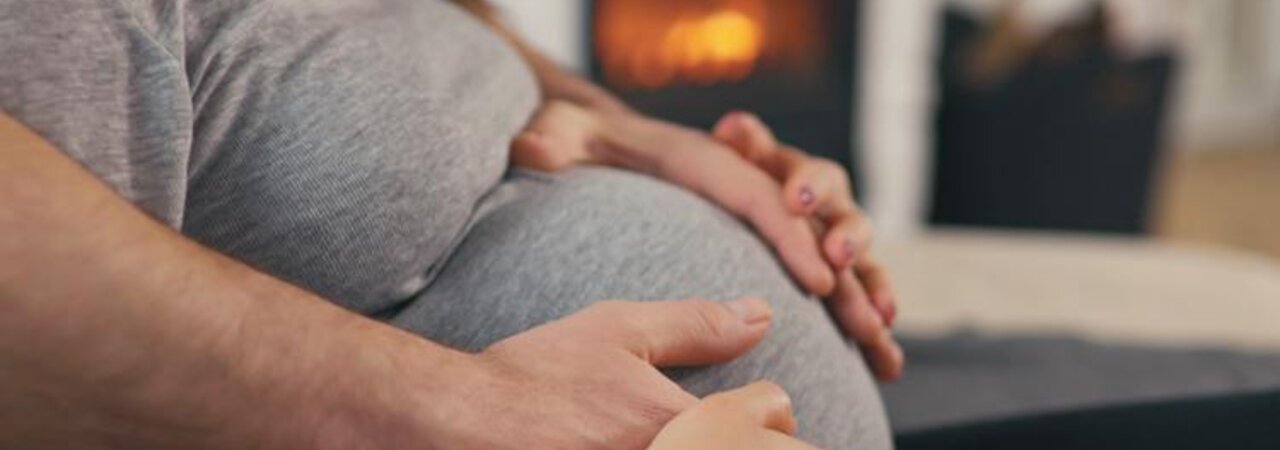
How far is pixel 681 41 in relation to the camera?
3.08 metres

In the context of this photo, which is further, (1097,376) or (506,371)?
(1097,376)

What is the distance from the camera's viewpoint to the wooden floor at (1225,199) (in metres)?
3.47

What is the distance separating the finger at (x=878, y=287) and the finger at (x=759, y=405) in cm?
31

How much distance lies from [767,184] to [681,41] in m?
2.14

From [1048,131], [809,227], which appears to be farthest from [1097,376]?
[1048,131]

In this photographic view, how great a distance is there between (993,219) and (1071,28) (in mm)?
362

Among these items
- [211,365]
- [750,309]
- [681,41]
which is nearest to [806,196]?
[750,309]

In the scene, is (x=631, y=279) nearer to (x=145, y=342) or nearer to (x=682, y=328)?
(x=682, y=328)

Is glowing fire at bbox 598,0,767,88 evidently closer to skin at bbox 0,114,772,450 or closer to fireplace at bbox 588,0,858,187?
fireplace at bbox 588,0,858,187

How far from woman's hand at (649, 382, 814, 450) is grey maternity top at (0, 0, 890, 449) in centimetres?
7

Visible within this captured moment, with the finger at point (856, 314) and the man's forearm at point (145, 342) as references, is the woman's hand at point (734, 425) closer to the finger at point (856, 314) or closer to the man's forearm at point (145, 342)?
the man's forearm at point (145, 342)

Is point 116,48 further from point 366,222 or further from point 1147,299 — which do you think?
point 1147,299

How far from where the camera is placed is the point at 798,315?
831 mm

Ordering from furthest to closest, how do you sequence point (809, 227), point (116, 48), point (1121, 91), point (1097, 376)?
point (1121, 91)
point (1097, 376)
point (809, 227)
point (116, 48)
